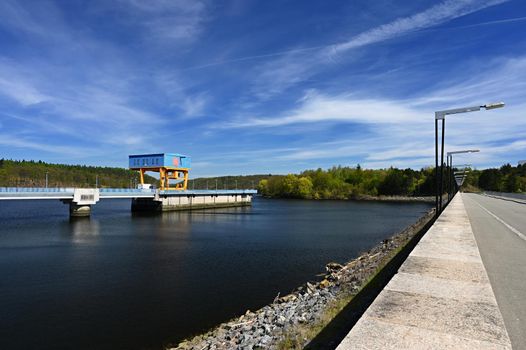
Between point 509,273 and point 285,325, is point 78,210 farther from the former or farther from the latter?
point 509,273

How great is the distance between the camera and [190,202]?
292 feet

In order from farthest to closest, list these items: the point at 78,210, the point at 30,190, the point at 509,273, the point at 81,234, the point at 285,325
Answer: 1. the point at 78,210
2. the point at 30,190
3. the point at 81,234
4. the point at 285,325
5. the point at 509,273

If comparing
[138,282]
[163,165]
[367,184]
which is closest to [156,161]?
[163,165]

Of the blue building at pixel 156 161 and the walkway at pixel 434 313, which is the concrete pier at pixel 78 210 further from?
the walkway at pixel 434 313

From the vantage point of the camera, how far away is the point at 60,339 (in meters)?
12.0

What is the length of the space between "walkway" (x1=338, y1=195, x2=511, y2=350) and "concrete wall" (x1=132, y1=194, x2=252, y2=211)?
74.7 meters

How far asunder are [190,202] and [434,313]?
3373 inches

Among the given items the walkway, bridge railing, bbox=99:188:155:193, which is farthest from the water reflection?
the walkway

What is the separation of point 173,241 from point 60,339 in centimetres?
2319

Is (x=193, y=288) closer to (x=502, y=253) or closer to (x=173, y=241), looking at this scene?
(x=502, y=253)

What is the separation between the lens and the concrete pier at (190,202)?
259 feet

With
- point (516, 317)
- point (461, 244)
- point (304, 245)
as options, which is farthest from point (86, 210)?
point (516, 317)

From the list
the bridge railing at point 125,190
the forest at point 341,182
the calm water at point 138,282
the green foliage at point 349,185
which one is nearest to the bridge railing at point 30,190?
the bridge railing at point 125,190

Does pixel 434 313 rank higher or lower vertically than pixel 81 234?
higher
